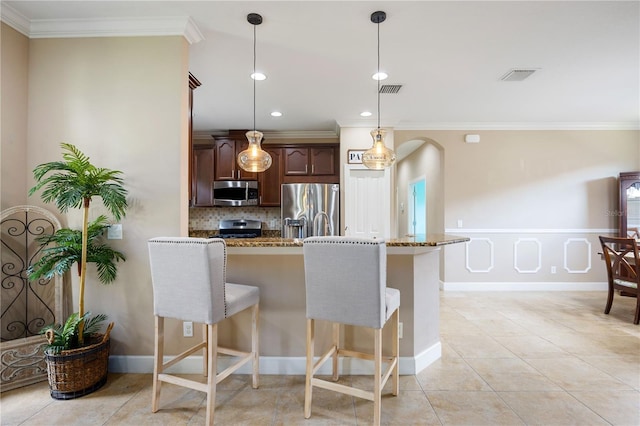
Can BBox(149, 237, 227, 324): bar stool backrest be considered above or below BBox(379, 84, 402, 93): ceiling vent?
below

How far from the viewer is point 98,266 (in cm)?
224

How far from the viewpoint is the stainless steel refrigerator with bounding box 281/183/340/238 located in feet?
15.5

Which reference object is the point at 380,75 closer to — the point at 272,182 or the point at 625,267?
the point at 272,182

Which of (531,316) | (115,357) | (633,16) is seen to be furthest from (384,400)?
(633,16)

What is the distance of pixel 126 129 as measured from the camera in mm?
2309

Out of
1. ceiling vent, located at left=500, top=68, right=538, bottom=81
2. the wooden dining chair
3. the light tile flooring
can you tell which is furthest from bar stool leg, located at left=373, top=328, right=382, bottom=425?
the wooden dining chair

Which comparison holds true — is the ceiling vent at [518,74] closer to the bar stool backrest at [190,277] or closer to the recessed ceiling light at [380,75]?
the recessed ceiling light at [380,75]

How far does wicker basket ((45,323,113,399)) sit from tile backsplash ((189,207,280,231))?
3401 millimetres

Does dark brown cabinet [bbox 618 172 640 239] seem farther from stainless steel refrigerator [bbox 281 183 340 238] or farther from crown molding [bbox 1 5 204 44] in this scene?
crown molding [bbox 1 5 204 44]

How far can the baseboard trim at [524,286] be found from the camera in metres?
4.83

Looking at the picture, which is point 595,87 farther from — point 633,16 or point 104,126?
point 104,126

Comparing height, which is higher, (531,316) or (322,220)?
(322,220)

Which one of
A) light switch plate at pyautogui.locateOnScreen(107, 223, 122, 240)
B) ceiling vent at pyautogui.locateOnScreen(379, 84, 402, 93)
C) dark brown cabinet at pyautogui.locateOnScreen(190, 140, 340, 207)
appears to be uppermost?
ceiling vent at pyautogui.locateOnScreen(379, 84, 402, 93)

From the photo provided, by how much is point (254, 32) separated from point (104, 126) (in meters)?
1.34
